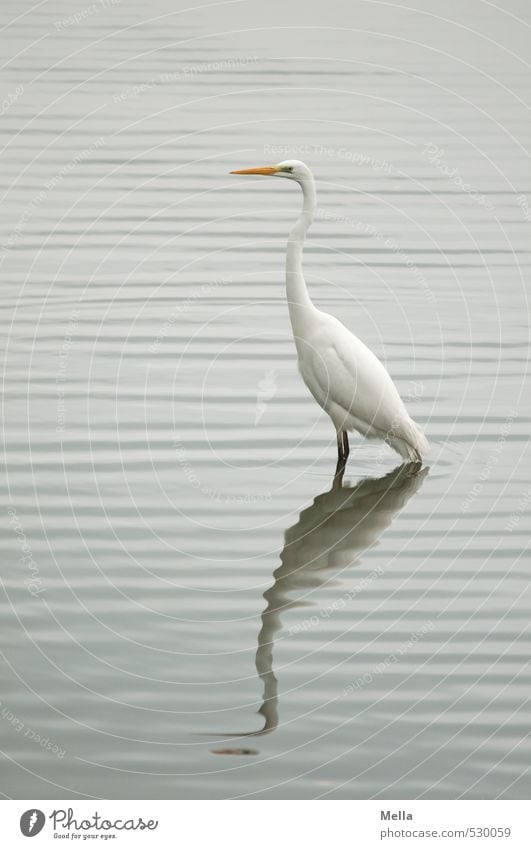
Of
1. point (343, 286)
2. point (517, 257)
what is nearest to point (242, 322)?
point (343, 286)

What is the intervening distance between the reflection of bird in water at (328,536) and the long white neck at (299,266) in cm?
124

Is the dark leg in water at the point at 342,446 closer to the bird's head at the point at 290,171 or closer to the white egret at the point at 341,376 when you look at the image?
the white egret at the point at 341,376

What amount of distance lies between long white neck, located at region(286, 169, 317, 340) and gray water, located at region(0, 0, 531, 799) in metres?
0.68

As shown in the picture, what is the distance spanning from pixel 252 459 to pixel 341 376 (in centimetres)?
83

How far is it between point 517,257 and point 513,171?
9.89ft

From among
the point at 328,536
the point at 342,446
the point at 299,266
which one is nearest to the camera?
the point at 328,536

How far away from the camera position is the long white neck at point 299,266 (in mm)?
9914

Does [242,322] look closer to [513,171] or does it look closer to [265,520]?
[265,520]

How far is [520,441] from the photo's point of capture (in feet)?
32.3

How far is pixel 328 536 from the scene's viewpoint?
27.5 feet
